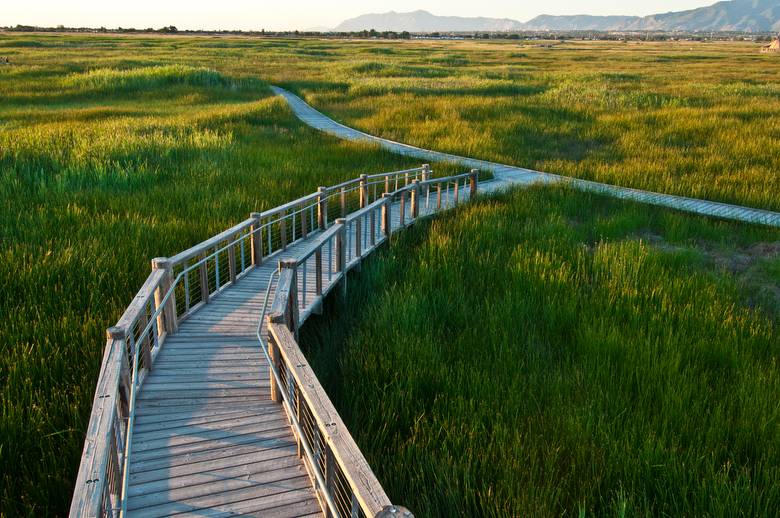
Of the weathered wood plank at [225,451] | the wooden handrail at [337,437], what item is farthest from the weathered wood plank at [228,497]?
the wooden handrail at [337,437]

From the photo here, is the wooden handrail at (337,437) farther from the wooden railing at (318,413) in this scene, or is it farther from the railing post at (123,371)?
the railing post at (123,371)

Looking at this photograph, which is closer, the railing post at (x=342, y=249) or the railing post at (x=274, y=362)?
the railing post at (x=274, y=362)

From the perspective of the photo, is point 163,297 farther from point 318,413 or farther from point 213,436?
point 318,413

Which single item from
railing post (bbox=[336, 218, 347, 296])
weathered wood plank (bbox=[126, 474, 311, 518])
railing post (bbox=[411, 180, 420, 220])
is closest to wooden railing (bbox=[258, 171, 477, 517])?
railing post (bbox=[336, 218, 347, 296])

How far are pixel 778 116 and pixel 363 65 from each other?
3204 centimetres

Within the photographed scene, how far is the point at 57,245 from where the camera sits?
8.68 m

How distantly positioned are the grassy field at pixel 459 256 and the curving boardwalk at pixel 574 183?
69 centimetres

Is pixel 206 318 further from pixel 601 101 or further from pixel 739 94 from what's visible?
pixel 739 94

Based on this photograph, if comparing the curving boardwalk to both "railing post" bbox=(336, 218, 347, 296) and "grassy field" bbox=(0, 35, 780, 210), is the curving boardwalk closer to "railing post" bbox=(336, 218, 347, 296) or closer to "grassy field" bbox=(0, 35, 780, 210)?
"grassy field" bbox=(0, 35, 780, 210)

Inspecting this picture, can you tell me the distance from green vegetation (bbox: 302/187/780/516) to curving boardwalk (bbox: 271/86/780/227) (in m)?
2.87

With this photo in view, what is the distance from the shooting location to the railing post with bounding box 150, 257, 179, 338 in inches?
239

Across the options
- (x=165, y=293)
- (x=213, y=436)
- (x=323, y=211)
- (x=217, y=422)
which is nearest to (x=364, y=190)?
(x=323, y=211)

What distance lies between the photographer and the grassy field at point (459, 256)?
4.80 meters

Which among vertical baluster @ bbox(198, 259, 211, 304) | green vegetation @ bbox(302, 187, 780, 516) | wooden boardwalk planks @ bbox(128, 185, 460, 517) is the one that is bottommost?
green vegetation @ bbox(302, 187, 780, 516)
